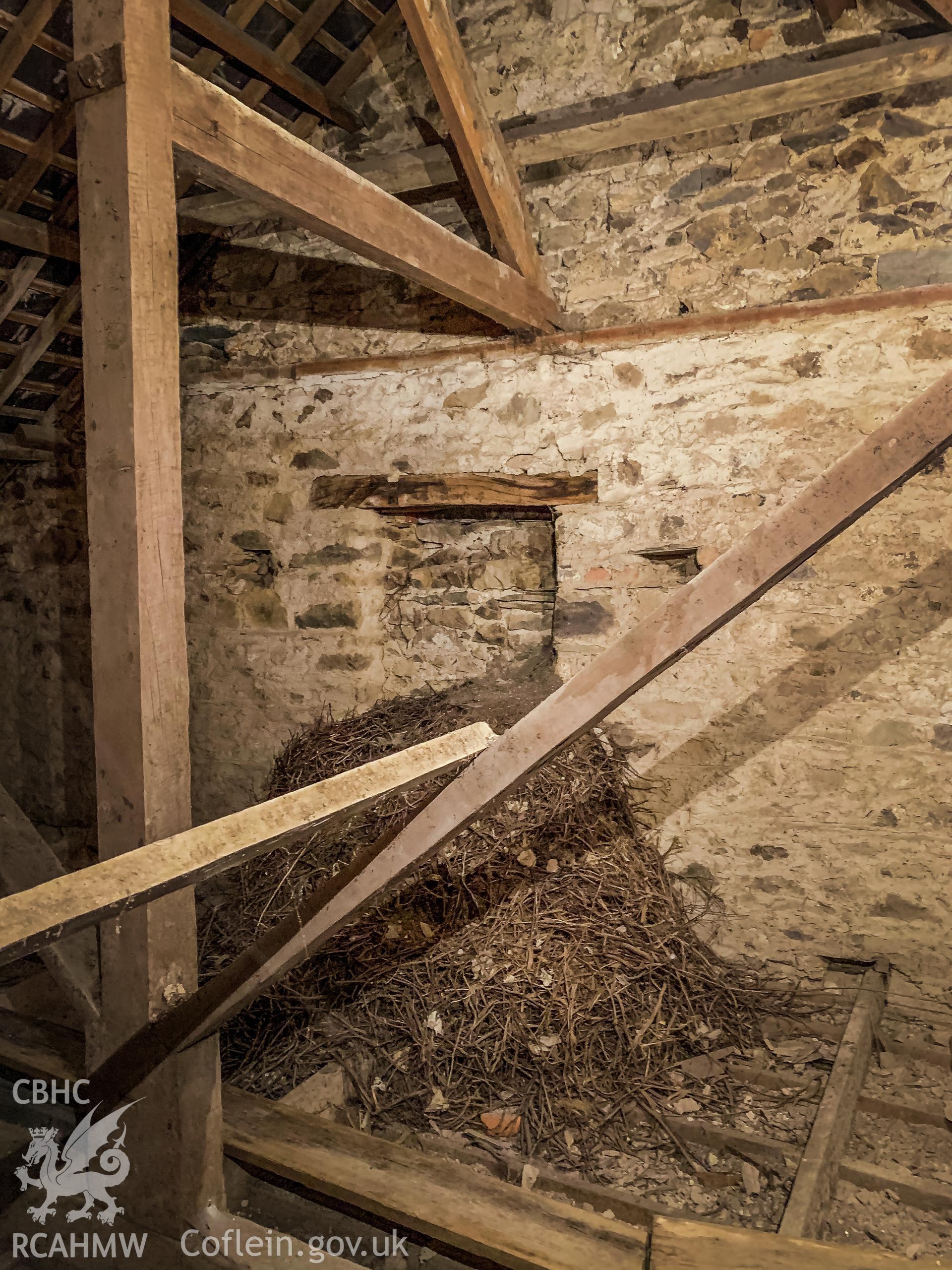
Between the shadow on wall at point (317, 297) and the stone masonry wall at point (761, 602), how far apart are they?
196mm

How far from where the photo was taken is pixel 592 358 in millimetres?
2979

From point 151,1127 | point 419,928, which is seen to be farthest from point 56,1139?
point 419,928

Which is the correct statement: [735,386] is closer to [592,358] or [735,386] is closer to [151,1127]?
[592,358]

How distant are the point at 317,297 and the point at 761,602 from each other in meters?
2.15

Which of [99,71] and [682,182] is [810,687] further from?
[99,71]

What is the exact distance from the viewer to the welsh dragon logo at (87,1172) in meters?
1.75

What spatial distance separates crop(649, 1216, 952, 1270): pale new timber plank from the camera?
1.48m

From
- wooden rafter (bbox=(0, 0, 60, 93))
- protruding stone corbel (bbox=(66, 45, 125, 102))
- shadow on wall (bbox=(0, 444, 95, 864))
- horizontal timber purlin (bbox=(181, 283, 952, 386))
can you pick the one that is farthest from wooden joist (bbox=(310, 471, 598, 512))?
protruding stone corbel (bbox=(66, 45, 125, 102))

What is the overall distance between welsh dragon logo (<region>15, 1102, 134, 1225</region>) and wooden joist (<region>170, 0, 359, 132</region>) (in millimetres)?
2951

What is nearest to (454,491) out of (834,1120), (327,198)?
(327,198)

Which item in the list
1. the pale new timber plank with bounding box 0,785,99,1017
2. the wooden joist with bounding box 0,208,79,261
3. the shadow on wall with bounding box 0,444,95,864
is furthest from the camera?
the shadow on wall with bounding box 0,444,95,864

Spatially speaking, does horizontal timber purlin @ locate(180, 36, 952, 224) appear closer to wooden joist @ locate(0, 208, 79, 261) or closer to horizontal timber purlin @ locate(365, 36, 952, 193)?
horizontal timber purlin @ locate(365, 36, 952, 193)

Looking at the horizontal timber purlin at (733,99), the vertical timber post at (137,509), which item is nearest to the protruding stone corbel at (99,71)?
the vertical timber post at (137,509)

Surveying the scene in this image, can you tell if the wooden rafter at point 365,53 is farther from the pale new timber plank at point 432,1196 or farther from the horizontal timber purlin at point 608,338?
the pale new timber plank at point 432,1196
